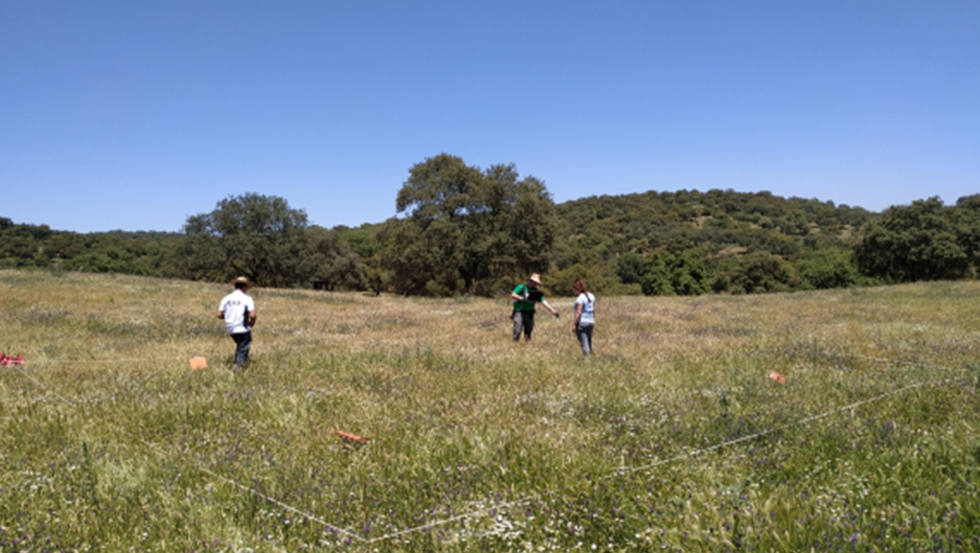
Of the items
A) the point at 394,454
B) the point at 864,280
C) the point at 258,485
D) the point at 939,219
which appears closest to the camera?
the point at 258,485

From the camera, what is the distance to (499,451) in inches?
190

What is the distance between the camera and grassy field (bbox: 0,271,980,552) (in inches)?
134

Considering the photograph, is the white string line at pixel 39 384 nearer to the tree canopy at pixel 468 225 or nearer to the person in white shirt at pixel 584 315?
the person in white shirt at pixel 584 315

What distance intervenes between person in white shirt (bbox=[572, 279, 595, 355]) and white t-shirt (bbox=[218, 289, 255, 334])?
20.8ft

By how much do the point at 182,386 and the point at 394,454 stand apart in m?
4.94

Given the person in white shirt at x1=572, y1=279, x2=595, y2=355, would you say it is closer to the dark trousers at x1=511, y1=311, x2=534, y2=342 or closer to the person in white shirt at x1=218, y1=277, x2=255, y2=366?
the dark trousers at x1=511, y1=311, x2=534, y2=342

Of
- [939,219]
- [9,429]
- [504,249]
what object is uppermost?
[939,219]

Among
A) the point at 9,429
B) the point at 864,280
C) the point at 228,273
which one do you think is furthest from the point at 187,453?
the point at 864,280

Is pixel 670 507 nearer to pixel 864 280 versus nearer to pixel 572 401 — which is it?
pixel 572 401

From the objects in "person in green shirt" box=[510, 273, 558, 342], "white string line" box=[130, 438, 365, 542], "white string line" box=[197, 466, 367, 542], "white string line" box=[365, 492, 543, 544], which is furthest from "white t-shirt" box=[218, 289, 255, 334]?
"white string line" box=[365, 492, 543, 544]

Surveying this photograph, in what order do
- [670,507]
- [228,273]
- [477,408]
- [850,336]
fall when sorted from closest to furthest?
[670,507], [477,408], [850,336], [228,273]

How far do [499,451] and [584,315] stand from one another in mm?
6311

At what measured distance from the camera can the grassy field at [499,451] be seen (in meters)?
3.41

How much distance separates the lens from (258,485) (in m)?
4.20
